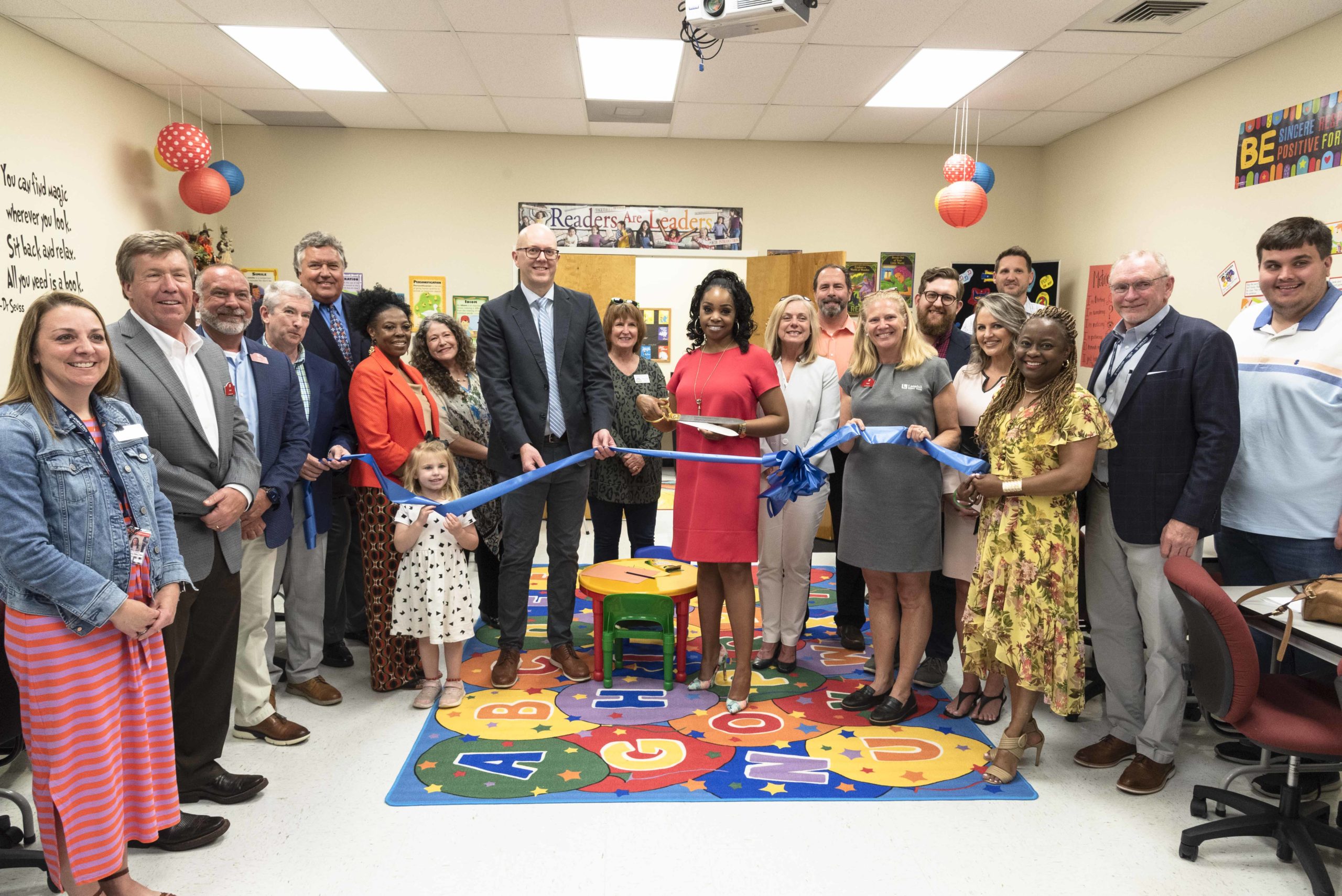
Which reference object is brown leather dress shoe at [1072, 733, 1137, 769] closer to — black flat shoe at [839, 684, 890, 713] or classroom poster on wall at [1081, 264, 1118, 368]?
black flat shoe at [839, 684, 890, 713]

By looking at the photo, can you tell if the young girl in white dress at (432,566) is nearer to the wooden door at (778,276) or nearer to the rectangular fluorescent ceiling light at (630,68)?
the rectangular fluorescent ceiling light at (630,68)

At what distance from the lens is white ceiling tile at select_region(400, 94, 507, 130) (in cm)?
687

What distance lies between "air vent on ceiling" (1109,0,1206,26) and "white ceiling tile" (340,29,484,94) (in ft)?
14.4

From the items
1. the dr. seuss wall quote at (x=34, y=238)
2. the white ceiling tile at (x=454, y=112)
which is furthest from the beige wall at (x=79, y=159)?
the white ceiling tile at (x=454, y=112)

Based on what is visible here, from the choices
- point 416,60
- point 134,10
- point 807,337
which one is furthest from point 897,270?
point 134,10

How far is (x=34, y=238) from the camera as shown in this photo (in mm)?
5301

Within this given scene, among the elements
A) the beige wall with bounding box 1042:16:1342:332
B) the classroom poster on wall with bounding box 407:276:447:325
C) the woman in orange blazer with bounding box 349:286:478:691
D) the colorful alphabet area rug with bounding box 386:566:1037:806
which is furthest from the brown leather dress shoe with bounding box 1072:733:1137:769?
the classroom poster on wall with bounding box 407:276:447:325

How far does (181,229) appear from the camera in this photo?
738cm

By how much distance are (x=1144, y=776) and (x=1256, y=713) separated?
610 millimetres

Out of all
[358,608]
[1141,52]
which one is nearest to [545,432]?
[358,608]

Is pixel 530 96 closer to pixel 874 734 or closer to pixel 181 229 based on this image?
pixel 181 229

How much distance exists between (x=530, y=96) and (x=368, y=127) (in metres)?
2.22

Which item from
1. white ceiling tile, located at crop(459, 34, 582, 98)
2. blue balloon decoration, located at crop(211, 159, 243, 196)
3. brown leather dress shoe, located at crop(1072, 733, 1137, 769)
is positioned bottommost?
brown leather dress shoe, located at crop(1072, 733, 1137, 769)

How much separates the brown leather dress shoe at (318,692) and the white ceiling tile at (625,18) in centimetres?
415
